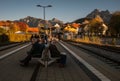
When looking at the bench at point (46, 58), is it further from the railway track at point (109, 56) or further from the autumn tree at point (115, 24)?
the autumn tree at point (115, 24)

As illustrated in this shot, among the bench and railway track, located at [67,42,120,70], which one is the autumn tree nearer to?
railway track, located at [67,42,120,70]

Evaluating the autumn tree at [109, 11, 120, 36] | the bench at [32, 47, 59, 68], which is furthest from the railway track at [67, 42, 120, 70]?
the autumn tree at [109, 11, 120, 36]

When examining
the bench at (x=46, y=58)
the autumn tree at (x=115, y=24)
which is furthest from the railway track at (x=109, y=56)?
the autumn tree at (x=115, y=24)

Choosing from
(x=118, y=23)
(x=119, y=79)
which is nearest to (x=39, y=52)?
(x=119, y=79)

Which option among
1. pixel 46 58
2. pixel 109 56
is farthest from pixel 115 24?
pixel 46 58

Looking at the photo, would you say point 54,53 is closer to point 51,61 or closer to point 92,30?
point 51,61

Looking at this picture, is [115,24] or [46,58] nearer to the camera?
[46,58]

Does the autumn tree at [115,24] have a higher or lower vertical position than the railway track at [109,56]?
higher

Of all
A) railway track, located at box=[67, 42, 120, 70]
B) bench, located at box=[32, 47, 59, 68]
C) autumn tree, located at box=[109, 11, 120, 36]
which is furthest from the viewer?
autumn tree, located at box=[109, 11, 120, 36]

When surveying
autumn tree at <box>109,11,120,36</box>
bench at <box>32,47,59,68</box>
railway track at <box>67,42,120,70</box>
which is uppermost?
autumn tree at <box>109,11,120,36</box>

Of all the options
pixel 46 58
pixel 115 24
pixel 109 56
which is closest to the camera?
pixel 46 58

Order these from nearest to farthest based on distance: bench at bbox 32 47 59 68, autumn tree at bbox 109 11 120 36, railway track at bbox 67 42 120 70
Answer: bench at bbox 32 47 59 68 → railway track at bbox 67 42 120 70 → autumn tree at bbox 109 11 120 36

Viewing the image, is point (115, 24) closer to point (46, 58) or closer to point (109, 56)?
point (109, 56)

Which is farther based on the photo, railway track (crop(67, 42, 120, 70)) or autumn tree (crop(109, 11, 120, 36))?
autumn tree (crop(109, 11, 120, 36))
